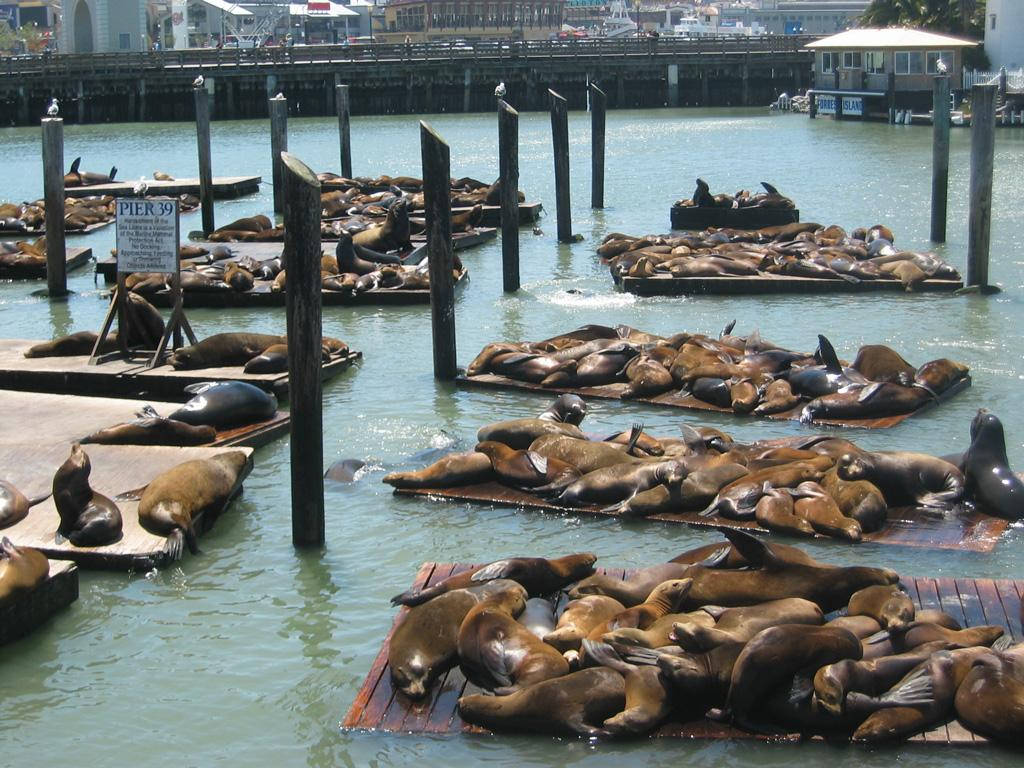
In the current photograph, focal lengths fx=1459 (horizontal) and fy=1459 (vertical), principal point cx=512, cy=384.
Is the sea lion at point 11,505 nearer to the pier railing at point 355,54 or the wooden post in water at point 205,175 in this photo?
the wooden post in water at point 205,175

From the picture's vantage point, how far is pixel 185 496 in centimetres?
778

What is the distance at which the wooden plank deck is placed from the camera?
289 inches

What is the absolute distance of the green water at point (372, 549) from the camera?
228 inches

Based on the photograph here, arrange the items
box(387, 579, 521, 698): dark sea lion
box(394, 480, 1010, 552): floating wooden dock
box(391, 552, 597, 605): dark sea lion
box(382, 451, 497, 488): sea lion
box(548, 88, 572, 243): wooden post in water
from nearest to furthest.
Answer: box(387, 579, 521, 698): dark sea lion, box(391, 552, 597, 605): dark sea lion, box(394, 480, 1010, 552): floating wooden dock, box(382, 451, 497, 488): sea lion, box(548, 88, 572, 243): wooden post in water

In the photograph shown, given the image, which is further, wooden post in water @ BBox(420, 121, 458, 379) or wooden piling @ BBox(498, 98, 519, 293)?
wooden piling @ BBox(498, 98, 519, 293)

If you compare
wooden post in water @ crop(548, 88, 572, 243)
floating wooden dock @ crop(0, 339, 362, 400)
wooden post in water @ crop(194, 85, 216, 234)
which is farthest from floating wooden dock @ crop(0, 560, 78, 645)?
wooden post in water @ crop(194, 85, 216, 234)

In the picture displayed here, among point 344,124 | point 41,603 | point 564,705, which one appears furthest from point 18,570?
point 344,124

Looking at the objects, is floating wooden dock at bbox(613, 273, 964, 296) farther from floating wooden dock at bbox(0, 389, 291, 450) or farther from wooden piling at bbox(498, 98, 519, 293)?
floating wooden dock at bbox(0, 389, 291, 450)

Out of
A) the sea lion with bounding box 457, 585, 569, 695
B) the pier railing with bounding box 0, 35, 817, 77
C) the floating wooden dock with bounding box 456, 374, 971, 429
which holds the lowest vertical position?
the floating wooden dock with bounding box 456, 374, 971, 429

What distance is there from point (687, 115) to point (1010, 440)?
44751 mm

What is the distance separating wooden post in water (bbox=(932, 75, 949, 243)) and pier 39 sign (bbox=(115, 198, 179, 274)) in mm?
11078

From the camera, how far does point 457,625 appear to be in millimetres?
5836

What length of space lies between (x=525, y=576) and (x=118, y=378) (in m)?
5.48

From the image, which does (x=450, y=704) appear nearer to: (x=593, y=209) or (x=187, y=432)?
(x=187, y=432)
